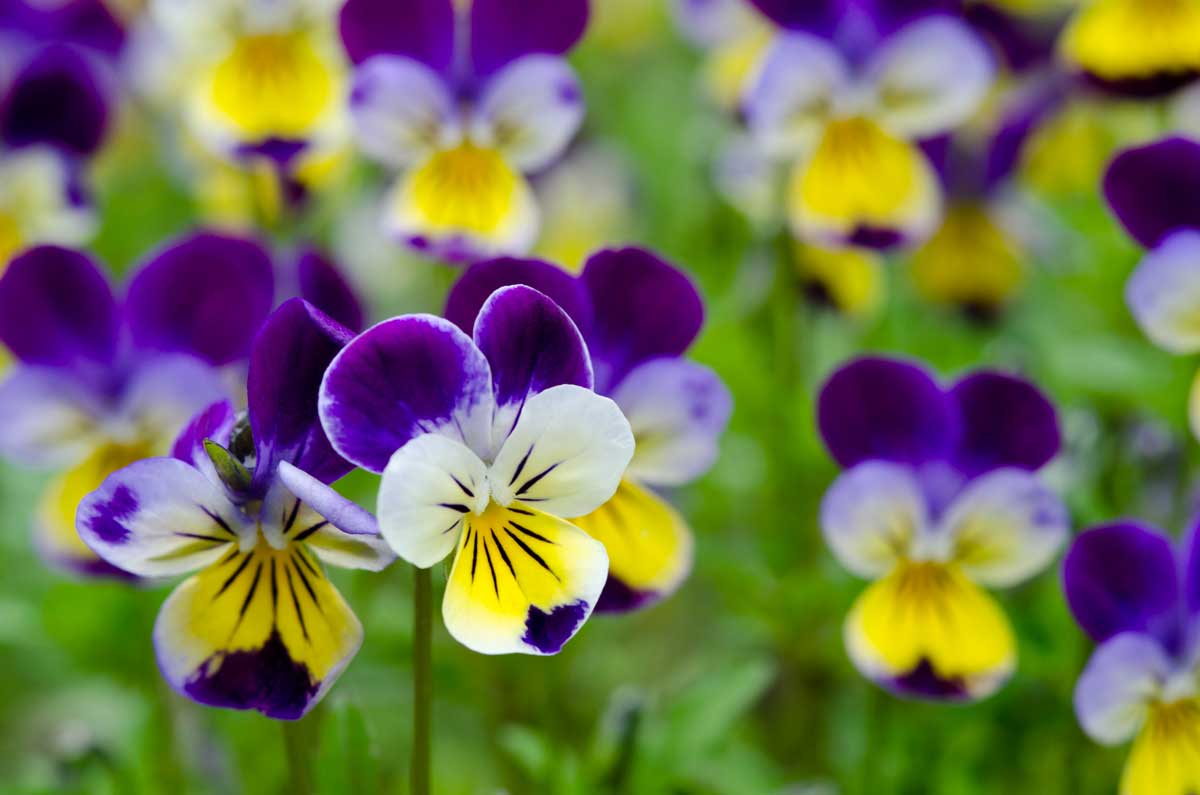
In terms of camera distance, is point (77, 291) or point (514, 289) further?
point (77, 291)

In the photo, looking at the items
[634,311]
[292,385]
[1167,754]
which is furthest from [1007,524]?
[292,385]

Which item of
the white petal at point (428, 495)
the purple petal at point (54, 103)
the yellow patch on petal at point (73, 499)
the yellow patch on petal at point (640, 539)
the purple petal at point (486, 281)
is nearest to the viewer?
the white petal at point (428, 495)

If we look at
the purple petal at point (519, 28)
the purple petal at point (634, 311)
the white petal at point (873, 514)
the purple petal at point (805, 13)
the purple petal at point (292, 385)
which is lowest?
the purple petal at point (292, 385)

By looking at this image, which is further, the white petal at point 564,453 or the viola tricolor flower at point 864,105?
the viola tricolor flower at point 864,105

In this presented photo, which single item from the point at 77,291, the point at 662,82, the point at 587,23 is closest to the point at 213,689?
the point at 77,291

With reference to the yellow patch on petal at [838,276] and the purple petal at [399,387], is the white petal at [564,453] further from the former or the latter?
the yellow patch on petal at [838,276]

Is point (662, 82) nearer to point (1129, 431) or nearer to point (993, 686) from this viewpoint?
point (1129, 431)

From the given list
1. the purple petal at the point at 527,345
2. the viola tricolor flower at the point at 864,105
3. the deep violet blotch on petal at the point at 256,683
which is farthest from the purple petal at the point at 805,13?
the deep violet blotch on petal at the point at 256,683
